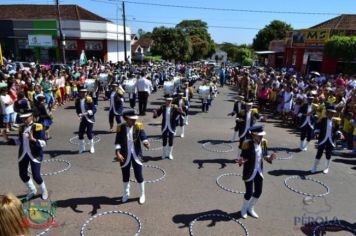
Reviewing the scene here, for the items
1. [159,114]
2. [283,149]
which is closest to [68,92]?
[159,114]

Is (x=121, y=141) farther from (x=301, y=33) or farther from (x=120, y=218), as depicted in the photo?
(x=301, y=33)

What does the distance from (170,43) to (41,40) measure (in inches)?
737

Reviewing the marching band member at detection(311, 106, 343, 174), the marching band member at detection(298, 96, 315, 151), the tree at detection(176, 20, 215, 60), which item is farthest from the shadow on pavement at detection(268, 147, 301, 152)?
the tree at detection(176, 20, 215, 60)

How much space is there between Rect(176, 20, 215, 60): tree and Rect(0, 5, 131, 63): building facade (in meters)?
16.7

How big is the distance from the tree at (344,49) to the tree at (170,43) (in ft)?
82.2

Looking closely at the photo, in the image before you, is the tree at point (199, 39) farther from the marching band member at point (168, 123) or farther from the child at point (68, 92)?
the marching band member at point (168, 123)

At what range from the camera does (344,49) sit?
3034cm

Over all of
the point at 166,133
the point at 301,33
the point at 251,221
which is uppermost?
the point at 301,33

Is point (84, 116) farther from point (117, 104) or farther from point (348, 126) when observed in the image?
point (348, 126)

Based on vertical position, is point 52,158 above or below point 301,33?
below

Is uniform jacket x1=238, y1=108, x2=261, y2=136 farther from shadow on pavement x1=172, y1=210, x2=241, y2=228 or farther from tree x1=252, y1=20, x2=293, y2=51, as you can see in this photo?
tree x1=252, y1=20, x2=293, y2=51

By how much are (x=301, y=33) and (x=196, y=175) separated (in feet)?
116

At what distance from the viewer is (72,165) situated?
1022 centimetres

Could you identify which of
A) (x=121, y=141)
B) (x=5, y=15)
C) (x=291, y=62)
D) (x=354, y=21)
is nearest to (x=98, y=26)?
(x=5, y=15)
